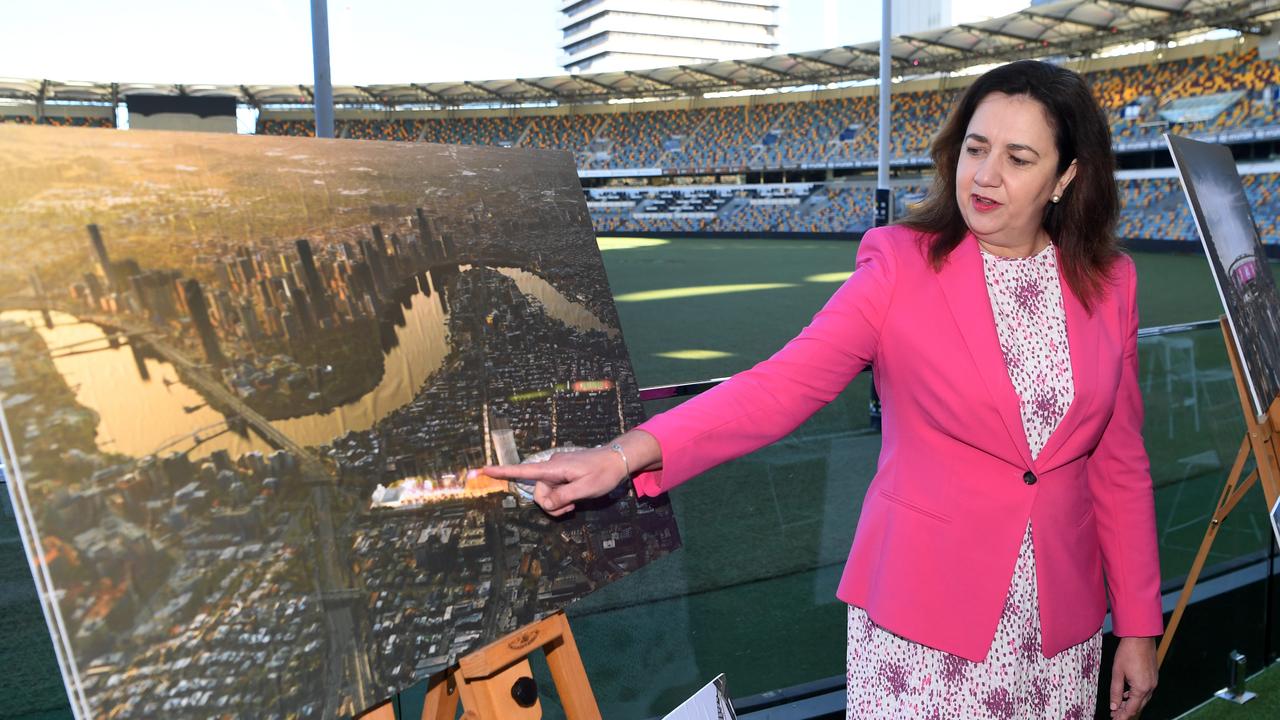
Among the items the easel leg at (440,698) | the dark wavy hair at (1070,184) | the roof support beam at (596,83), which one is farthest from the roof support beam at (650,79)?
the easel leg at (440,698)

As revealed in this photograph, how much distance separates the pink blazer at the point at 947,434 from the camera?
3.79 feet

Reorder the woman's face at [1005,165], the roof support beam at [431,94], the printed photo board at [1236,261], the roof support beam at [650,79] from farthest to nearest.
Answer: the roof support beam at [431,94] → the roof support beam at [650,79] → the printed photo board at [1236,261] → the woman's face at [1005,165]

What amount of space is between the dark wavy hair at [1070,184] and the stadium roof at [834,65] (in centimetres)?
1905

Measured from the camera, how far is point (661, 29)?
73.8m

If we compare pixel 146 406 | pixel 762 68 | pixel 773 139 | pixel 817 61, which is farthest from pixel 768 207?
pixel 146 406

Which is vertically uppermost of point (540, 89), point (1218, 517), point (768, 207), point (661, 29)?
point (661, 29)

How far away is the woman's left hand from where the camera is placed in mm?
1302

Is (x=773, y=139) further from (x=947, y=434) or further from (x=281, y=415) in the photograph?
(x=281, y=415)

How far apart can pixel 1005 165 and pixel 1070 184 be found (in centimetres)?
16

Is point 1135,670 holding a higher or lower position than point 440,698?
lower

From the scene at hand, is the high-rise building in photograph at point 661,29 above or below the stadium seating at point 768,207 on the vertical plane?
above

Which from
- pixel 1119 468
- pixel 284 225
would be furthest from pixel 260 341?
pixel 1119 468

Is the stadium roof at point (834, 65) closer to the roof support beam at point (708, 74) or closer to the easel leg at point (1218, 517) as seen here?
the roof support beam at point (708, 74)

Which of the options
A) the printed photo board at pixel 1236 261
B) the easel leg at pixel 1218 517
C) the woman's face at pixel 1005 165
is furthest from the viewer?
the easel leg at pixel 1218 517
